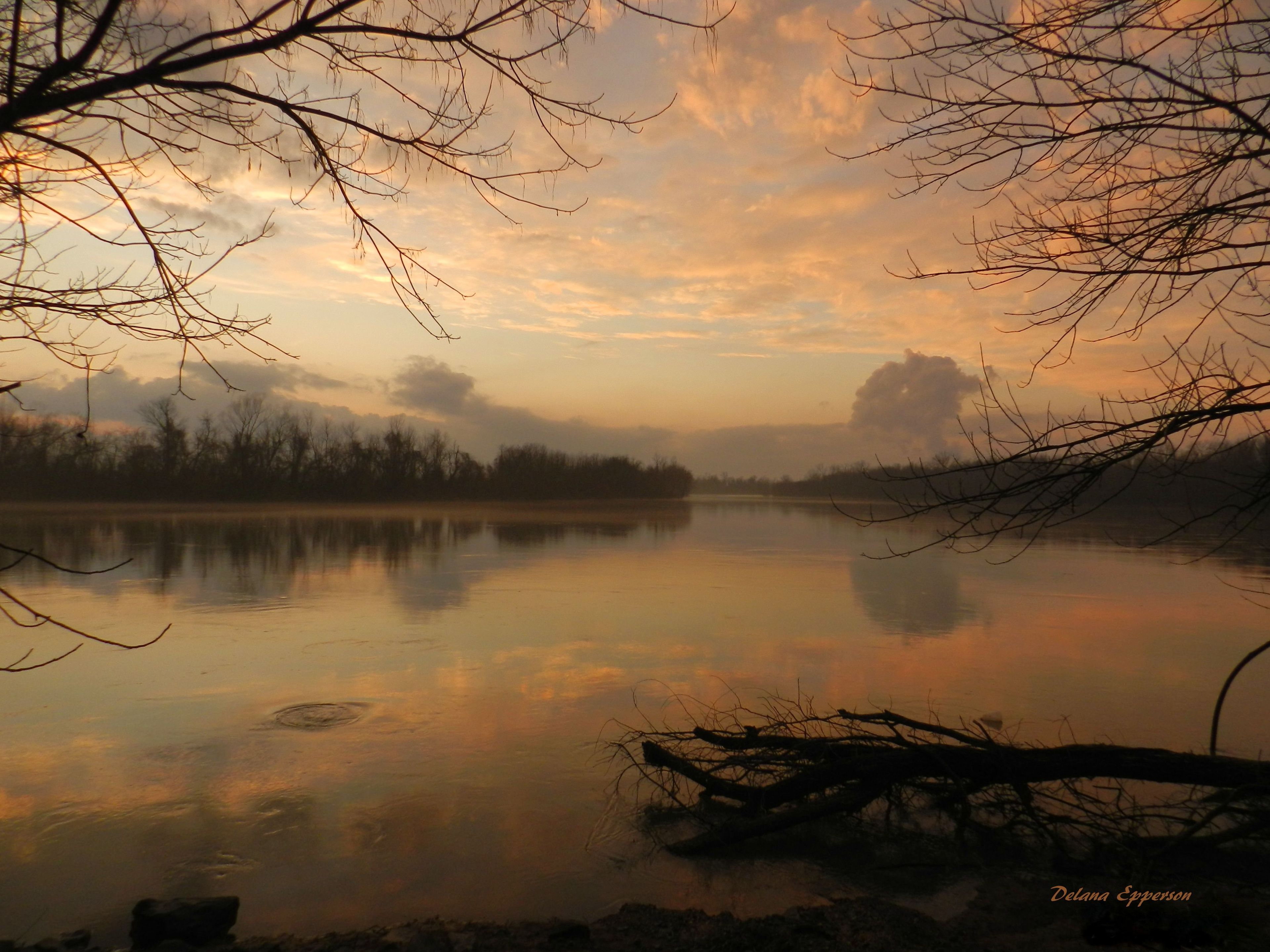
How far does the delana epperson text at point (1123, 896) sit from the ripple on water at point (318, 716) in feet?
17.8

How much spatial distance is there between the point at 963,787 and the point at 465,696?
4.62 m

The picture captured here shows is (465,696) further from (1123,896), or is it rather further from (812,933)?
(1123,896)

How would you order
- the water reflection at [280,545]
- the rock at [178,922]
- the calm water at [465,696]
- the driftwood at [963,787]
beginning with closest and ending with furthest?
the rock at [178,922]
the calm water at [465,696]
the driftwood at [963,787]
the water reflection at [280,545]

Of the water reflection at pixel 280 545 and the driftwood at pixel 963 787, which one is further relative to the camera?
the water reflection at pixel 280 545

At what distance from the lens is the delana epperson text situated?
389 cm

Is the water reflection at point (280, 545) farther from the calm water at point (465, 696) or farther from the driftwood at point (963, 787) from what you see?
the driftwood at point (963, 787)

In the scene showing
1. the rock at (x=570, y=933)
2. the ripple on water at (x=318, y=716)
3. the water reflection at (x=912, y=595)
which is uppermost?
the water reflection at (x=912, y=595)

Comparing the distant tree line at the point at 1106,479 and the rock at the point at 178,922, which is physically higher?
the distant tree line at the point at 1106,479

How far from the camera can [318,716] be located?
7.18 metres

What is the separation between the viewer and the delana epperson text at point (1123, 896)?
389 centimetres

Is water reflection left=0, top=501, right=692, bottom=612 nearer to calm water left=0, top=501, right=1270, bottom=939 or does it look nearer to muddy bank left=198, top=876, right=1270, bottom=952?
calm water left=0, top=501, right=1270, bottom=939

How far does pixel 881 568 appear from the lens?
61.0ft

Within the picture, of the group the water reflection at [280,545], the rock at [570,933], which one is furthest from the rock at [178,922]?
the water reflection at [280,545]

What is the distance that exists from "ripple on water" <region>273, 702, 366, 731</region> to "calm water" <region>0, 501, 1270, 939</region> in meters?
0.07
